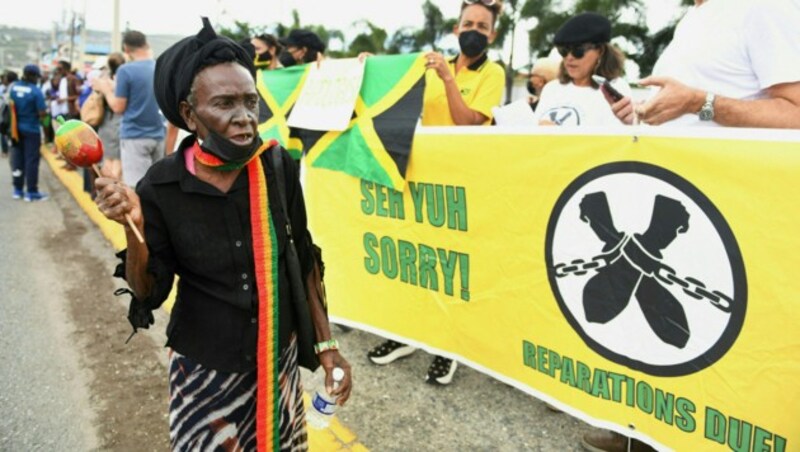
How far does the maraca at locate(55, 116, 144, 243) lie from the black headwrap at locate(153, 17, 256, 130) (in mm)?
247

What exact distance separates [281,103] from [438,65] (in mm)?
1410

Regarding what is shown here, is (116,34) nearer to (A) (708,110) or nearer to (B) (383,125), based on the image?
(B) (383,125)

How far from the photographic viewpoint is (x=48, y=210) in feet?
26.1

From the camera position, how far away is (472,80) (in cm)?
352

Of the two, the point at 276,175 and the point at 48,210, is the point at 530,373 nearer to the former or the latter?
the point at 276,175

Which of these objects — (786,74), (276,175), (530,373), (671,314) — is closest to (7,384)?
(276,175)

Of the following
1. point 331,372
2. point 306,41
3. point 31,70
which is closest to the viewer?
→ point 331,372

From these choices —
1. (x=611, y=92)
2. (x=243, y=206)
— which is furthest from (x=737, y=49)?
(x=243, y=206)

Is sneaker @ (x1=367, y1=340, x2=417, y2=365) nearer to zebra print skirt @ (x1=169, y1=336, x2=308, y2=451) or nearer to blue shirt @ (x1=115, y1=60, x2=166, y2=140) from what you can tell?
zebra print skirt @ (x1=169, y1=336, x2=308, y2=451)

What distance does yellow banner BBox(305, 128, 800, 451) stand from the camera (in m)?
1.94

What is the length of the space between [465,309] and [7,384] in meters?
2.62

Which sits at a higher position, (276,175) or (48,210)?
(276,175)

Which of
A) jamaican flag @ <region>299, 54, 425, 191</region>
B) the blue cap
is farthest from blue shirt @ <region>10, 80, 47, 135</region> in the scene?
jamaican flag @ <region>299, 54, 425, 191</region>

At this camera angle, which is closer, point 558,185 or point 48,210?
point 558,185
